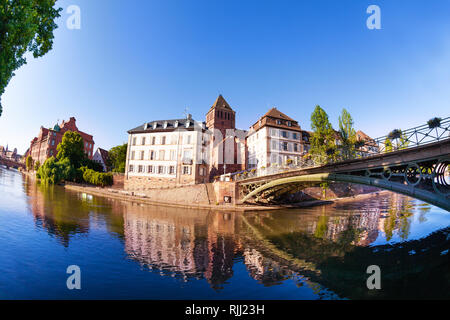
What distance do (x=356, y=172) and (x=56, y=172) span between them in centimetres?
5782

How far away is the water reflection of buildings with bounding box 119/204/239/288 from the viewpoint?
799cm

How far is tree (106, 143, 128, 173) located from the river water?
3960 cm

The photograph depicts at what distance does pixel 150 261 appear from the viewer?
872cm

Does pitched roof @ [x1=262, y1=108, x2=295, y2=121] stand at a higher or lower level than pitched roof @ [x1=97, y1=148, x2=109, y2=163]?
higher

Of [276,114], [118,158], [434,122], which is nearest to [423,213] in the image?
[434,122]

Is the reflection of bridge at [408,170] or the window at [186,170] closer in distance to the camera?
the reflection of bridge at [408,170]

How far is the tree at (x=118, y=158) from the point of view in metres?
53.3

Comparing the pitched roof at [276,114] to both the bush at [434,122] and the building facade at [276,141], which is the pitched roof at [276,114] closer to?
the building facade at [276,141]

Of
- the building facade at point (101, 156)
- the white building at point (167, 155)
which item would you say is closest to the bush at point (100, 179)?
the white building at point (167, 155)

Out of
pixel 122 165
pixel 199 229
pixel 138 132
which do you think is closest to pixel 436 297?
pixel 199 229

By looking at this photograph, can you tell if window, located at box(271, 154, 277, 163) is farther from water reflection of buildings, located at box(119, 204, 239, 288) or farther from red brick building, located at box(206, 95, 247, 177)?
water reflection of buildings, located at box(119, 204, 239, 288)

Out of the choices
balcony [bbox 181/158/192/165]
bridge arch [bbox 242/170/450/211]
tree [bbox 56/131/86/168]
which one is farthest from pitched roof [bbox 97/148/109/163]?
bridge arch [bbox 242/170/450/211]

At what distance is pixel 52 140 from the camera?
68.8 m

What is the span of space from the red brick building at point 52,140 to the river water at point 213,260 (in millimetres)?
67691
